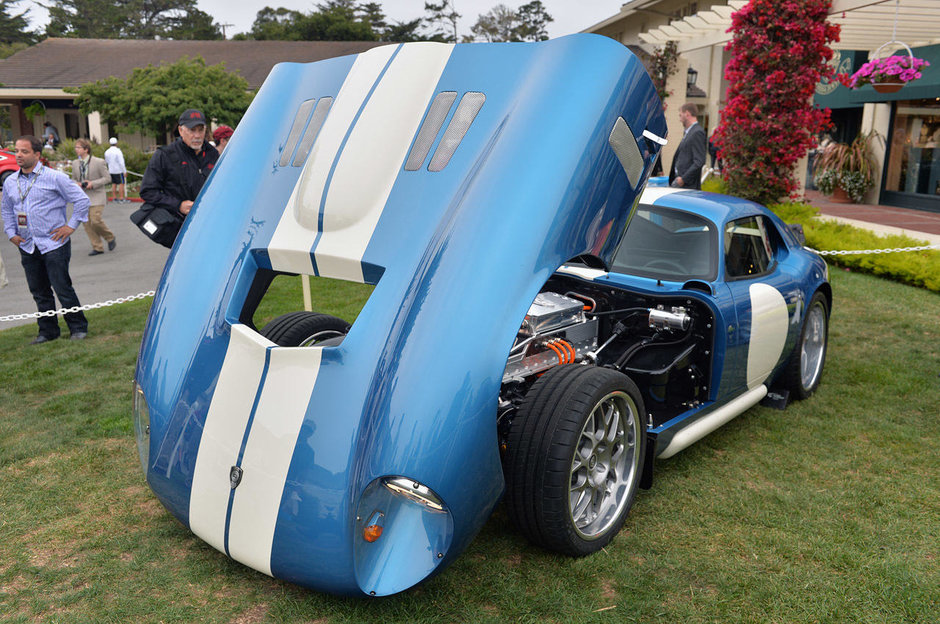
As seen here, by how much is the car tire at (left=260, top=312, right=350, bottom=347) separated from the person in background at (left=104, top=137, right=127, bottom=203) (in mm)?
19033

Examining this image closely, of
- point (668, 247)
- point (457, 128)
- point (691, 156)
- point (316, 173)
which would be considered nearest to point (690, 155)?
point (691, 156)

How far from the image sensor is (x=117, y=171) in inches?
839

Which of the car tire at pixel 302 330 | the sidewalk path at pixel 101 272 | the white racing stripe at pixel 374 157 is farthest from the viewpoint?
the sidewalk path at pixel 101 272

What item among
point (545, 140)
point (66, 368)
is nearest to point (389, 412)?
point (545, 140)

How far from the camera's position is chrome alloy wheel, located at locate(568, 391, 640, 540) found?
126 inches

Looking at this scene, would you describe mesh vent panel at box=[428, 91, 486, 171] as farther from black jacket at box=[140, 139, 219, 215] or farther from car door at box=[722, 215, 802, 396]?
black jacket at box=[140, 139, 219, 215]

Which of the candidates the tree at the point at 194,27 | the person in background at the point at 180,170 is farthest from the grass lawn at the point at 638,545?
the tree at the point at 194,27

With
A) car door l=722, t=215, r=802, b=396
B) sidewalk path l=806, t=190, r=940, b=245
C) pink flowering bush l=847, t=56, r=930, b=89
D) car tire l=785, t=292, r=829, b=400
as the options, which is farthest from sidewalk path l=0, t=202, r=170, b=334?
sidewalk path l=806, t=190, r=940, b=245

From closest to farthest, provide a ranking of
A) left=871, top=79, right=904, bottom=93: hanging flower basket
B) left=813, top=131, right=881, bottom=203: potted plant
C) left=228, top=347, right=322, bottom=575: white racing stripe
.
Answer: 1. left=228, top=347, right=322, bottom=575: white racing stripe
2. left=871, top=79, right=904, bottom=93: hanging flower basket
3. left=813, top=131, right=881, bottom=203: potted plant

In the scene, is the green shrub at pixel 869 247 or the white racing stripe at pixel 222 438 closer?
the white racing stripe at pixel 222 438

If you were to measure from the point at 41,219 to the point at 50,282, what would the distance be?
61cm

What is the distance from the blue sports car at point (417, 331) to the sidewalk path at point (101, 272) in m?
4.80

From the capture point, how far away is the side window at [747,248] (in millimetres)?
4535

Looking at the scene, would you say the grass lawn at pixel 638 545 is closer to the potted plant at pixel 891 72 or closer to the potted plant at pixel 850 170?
the potted plant at pixel 891 72
